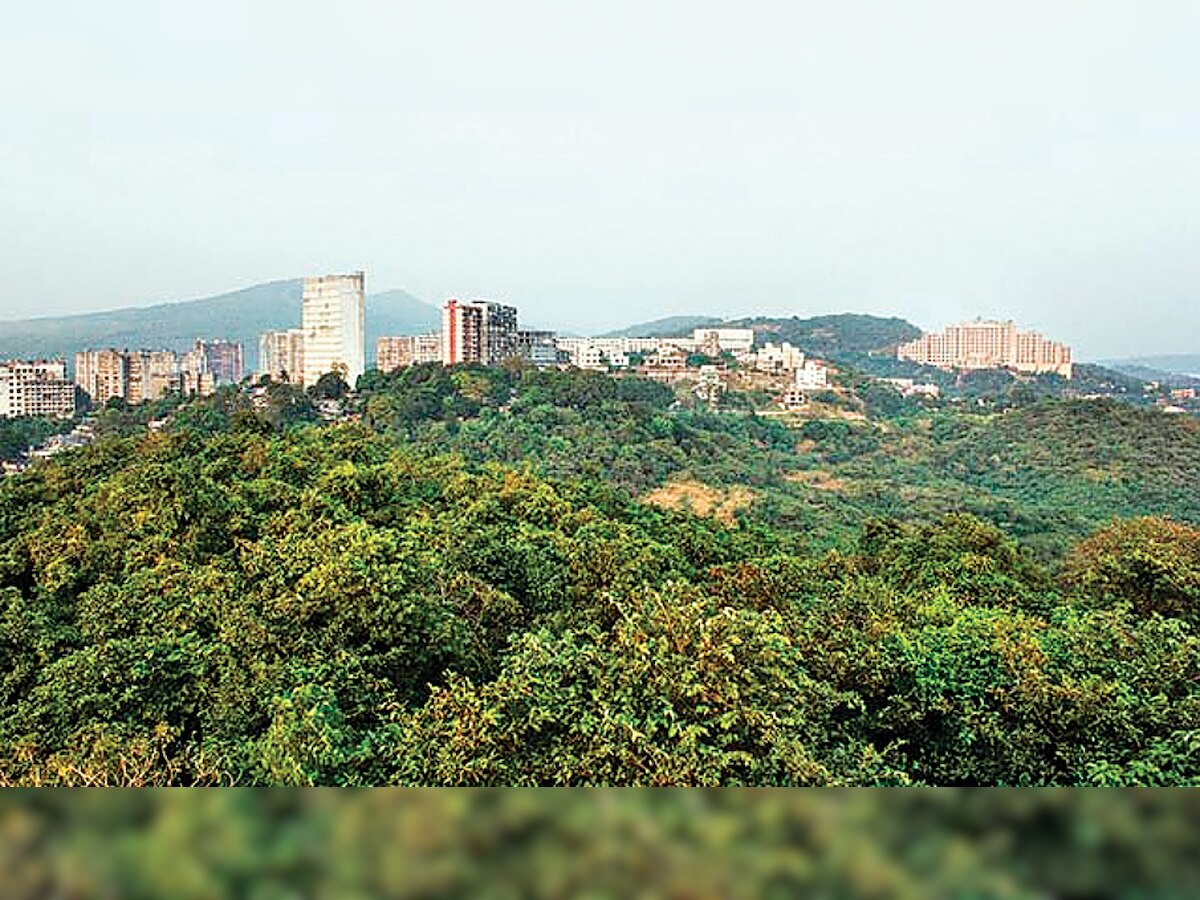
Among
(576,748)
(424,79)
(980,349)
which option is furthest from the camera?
(980,349)

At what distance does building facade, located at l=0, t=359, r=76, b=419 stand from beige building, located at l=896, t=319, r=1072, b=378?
384 inches

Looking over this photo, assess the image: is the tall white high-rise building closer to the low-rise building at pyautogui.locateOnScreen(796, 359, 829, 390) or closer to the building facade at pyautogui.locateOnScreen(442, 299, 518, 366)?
the building facade at pyautogui.locateOnScreen(442, 299, 518, 366)

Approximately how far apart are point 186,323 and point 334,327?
205cm

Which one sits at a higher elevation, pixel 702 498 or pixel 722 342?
pixel 722 342

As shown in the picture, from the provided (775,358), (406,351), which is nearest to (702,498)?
(406,351)

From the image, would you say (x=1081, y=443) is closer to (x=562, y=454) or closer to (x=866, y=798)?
(x=562, y=454)

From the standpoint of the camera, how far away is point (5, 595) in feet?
12.3

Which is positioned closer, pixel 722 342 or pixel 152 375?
pixel 152 375

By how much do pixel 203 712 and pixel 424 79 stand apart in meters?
2.47

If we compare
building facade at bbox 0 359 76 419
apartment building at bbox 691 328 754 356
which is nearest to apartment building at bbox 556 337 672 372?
apartment building at bbox 691 328 754 356

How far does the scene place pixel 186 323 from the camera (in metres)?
6.60

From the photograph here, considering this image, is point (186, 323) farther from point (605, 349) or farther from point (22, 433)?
point (605, 349)

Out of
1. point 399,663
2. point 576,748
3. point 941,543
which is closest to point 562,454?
point 941,543

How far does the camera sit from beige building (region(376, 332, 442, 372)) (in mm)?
10688
